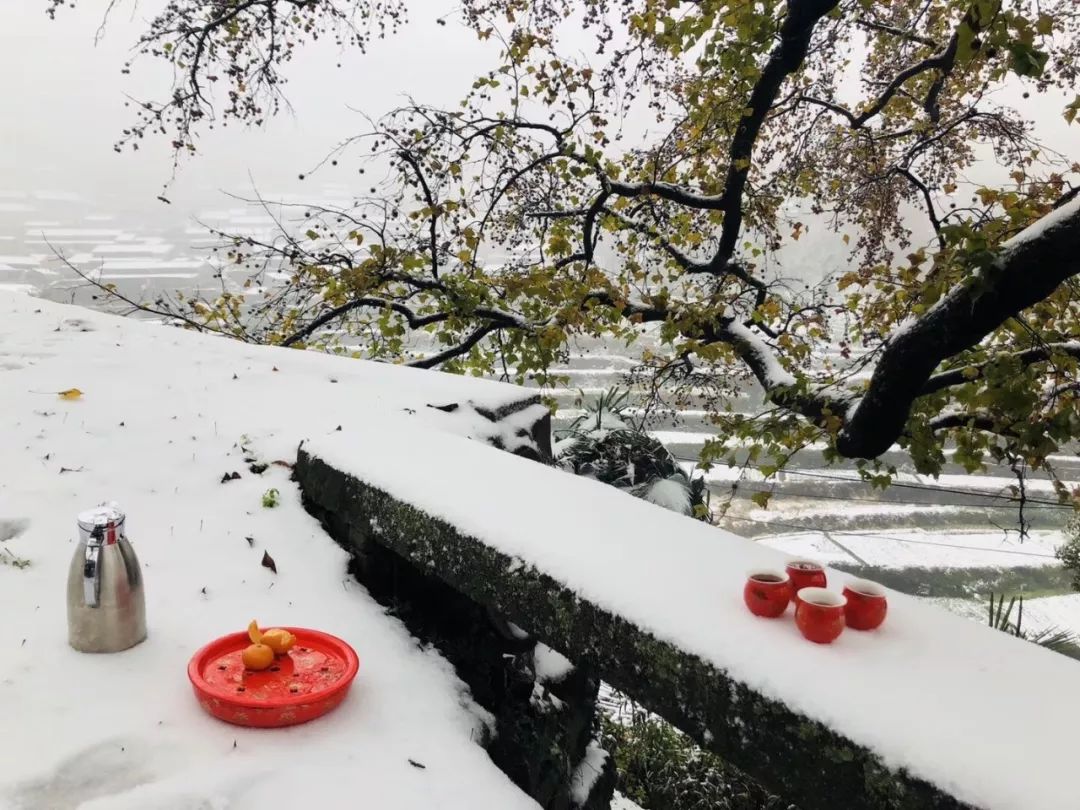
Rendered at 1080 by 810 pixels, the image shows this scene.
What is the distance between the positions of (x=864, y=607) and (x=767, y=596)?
19 cm

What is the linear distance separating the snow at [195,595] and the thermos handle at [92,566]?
170mm

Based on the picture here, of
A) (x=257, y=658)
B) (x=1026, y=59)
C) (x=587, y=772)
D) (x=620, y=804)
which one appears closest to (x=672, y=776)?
(x=620, y=804)

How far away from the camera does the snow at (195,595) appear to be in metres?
1.38

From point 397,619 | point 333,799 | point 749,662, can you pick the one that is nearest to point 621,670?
point 749,662

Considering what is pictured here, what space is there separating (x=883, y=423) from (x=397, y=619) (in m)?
2.47

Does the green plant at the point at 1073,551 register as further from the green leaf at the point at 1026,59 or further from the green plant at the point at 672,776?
the green leaf at the point at 1026,59

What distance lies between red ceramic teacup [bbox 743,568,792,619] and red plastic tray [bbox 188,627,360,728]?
91 cm

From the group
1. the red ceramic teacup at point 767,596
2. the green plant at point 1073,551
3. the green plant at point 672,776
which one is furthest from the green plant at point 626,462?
the green plant at point 1073,551

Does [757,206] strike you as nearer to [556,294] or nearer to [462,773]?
[556,294]

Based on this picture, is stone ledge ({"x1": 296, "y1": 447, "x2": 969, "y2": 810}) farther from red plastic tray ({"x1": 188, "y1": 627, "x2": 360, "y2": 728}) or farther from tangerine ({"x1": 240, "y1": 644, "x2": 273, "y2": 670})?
tangerine ({"x1": 240, "y1": 644, "x2": 273, "y2": 670})

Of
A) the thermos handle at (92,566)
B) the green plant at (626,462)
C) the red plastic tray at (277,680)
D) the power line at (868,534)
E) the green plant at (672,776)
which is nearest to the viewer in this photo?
the red plastic tray at (277,680)

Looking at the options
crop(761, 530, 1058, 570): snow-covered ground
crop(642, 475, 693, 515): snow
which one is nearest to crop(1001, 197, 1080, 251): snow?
crop(642, 475, 693, 515): snow

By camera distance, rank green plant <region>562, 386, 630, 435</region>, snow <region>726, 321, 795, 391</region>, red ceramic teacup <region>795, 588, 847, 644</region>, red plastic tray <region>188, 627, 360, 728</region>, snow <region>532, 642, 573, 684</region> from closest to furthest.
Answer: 1. red ceramic teacup <region>795, 588, 847, 644</region>
2. red plastic tray <region>188, 627, 360, 728</region>
3. snow <region>532, 642, 573, 684</region>
4. snow <region>726, 321, 795, 391</region>
5. green plant <region>562, 386, 630, 435</region>

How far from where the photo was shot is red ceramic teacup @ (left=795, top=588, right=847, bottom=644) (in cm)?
138
